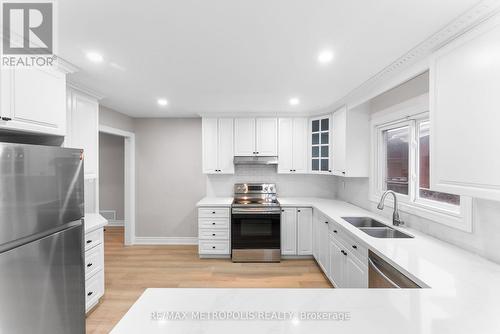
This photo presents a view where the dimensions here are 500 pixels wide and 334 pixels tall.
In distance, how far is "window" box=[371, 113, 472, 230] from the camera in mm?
1994

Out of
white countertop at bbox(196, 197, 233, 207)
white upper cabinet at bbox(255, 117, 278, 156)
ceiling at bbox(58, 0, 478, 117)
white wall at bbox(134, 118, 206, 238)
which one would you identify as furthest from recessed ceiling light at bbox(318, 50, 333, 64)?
white wall at bbox(134, 118, 206, 238)

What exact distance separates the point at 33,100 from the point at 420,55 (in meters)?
2.95

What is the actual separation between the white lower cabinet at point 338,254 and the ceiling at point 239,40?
5.33ft

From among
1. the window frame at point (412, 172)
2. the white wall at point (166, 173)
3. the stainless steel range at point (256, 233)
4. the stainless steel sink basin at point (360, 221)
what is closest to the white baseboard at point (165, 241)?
the white wall at point (166, 173)

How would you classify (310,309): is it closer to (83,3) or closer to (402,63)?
(83,3)

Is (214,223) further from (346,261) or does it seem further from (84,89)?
(84,89)

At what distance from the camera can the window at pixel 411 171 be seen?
1.99 metres

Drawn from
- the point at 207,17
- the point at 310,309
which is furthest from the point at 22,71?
the point at 310,309

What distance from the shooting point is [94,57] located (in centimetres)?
194

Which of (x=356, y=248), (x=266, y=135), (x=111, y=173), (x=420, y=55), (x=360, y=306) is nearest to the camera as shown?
(x=360, y=306)

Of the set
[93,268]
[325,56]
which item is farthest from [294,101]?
[93,268]

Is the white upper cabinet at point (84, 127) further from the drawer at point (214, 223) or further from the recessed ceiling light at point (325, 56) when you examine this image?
the recessed ceiling light at point (325, 56)

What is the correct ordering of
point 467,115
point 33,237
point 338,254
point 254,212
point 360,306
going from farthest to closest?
1. point 254,212
2. point 338,254
3. point 33,237
4. point 467,115
5. point 360,306

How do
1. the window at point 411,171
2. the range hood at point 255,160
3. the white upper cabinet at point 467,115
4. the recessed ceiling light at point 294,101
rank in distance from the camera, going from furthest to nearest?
the range hood at point 255,160 → the recessed ceiling light at point 294,101 → the window at point 411,171 → the white upper cabinet at point 467,115
